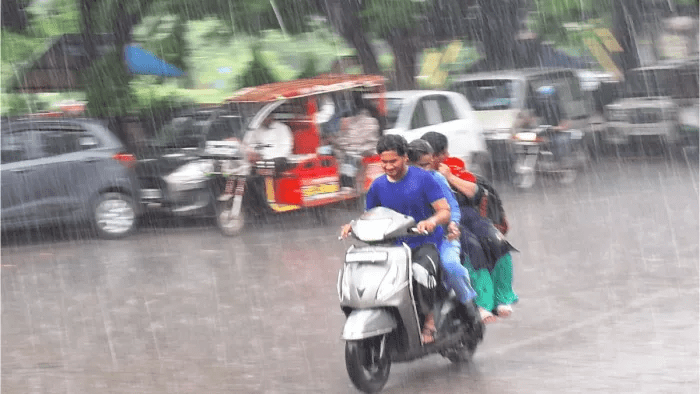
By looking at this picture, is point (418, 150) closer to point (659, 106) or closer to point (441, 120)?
point (441, 120)

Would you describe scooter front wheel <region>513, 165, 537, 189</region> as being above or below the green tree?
below

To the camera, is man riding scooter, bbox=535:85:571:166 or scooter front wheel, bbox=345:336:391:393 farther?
man riding scooter, bbox=535:85:571:166

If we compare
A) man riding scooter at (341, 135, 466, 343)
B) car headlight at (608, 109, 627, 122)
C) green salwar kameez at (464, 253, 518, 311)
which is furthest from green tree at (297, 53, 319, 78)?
man riding scooter at (341, 135, 466, 343)

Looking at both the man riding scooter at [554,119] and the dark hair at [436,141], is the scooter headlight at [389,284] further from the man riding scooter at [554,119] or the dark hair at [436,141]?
the man riding scooter at [554,119]

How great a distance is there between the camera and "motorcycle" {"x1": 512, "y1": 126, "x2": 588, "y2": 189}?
63.9ft

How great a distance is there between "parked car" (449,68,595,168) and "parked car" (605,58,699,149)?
2007 mm

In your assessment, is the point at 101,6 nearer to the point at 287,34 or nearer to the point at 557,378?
the point at 287,34

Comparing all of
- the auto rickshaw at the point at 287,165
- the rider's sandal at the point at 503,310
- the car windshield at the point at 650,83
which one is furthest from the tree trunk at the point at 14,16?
the rider's sandal at the point at 503,310

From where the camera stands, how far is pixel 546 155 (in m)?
19.9

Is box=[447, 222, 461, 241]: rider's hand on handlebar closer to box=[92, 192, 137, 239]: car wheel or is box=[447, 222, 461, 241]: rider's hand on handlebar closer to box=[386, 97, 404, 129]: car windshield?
box=[92, 192, 137, 239]: car wheel

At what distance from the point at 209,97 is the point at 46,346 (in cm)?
846

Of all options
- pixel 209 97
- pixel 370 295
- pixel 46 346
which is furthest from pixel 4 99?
pixel 370 295

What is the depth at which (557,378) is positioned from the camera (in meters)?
7.32

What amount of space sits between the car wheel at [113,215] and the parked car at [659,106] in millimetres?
11564
